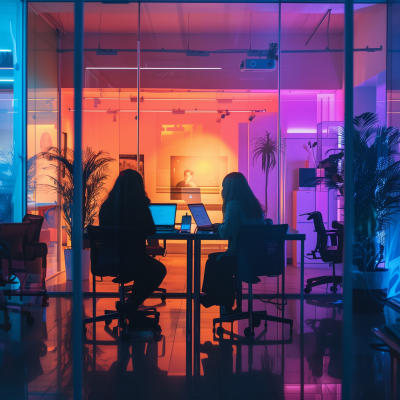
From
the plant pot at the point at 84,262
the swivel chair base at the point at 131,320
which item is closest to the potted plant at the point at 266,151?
the swivel chair base at the point at 131,320

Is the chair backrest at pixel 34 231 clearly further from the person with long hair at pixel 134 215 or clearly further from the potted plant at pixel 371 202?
the potted plant at pixel 371 202

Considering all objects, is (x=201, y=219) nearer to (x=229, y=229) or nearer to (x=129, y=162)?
(x=229, y=229)

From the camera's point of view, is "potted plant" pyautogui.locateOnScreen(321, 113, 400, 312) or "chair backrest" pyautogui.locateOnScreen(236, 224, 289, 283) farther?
"potted plant" pyautogui.locateOnScreen(321, 113, 400, 312)

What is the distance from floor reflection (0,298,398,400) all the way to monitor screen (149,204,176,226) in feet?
3.40

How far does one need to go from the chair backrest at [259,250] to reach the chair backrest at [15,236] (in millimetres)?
2398

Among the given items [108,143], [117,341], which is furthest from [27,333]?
[108,143]

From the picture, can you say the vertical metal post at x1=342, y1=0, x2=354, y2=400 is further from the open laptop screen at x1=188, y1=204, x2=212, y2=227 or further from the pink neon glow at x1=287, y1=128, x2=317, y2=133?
the pink neon glow at x1=287, y1=128, x2=317, y2=133

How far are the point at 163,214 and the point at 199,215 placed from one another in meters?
0.42

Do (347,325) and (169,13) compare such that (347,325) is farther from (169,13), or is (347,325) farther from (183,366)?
(169,13)

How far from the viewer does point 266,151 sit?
18.6ft

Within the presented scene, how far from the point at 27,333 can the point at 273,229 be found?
2.54m

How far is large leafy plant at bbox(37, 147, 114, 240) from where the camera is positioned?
18.7 feet

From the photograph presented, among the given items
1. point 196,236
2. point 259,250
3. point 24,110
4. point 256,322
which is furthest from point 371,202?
point 24,110

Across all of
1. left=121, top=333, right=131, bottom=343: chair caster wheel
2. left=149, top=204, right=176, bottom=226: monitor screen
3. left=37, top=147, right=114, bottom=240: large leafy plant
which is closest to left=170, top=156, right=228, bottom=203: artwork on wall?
left=37, top=147, right=114, bottom=240: large leafy plant
